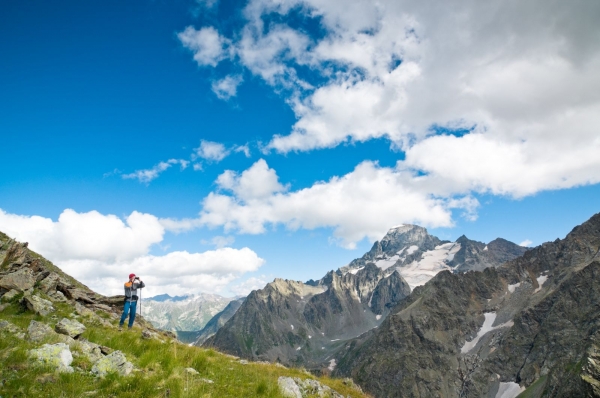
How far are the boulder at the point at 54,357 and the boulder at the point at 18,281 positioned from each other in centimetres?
1273

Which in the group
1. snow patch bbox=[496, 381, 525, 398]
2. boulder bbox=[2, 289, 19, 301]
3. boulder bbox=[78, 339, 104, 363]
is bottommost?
snow patch bbox=[496, 381, 525, 398]

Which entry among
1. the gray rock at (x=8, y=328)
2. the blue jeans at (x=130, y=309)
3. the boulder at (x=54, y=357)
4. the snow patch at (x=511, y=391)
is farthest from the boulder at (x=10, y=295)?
the snow patch at (x=511, y=391)

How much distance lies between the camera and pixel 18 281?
19.5 m

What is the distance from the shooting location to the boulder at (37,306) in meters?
16.4

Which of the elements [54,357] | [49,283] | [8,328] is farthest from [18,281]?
[54,357]

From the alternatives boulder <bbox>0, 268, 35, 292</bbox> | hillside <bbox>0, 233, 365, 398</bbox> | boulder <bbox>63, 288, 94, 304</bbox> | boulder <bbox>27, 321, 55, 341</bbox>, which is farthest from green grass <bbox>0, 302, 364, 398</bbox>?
boulder <bbox>63, 288, 94, 304</bbox>

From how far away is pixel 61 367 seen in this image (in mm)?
8836

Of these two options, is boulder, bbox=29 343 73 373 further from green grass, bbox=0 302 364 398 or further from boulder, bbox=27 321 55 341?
boulder, bbox=27 321 55 341

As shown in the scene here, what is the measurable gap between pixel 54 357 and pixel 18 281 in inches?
575

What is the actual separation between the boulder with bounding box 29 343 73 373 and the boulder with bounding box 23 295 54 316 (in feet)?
30.1

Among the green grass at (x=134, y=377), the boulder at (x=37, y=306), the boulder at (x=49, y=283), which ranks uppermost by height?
the boulder at (x=49, y=283)

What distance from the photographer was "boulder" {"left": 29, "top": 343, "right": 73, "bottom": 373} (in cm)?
881

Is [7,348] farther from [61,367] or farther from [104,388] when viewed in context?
[104,388]

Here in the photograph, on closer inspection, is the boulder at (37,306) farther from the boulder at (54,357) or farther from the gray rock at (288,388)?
the gray rock at (288,388)
